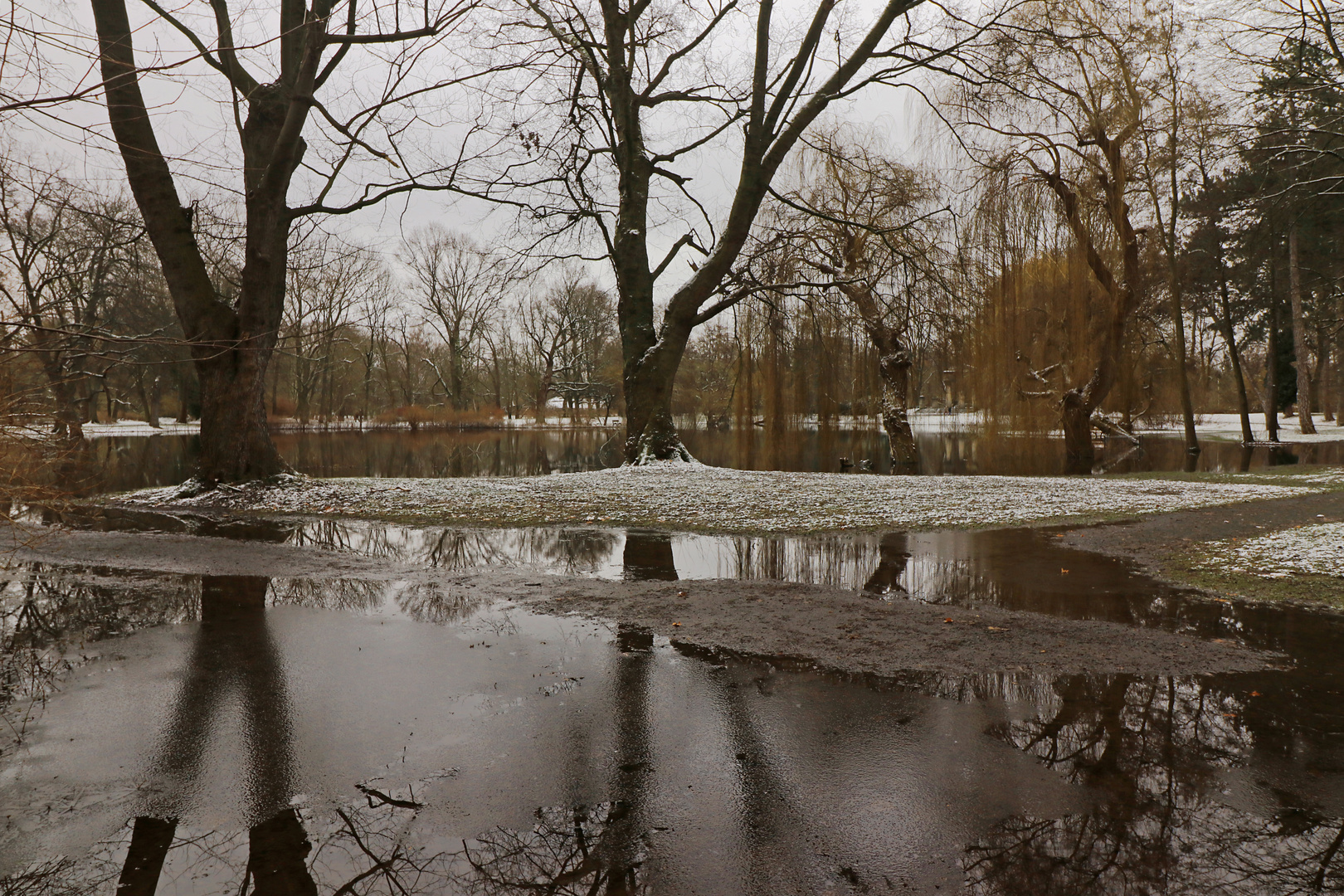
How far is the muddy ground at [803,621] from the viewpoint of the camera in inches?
182

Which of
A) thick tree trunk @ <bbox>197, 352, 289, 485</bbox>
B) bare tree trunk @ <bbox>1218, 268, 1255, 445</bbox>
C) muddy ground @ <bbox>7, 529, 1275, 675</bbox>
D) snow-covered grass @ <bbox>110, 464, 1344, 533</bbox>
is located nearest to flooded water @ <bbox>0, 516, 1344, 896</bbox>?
muddy ground @ <bbox>7, 529, 1275, 675</bbox>

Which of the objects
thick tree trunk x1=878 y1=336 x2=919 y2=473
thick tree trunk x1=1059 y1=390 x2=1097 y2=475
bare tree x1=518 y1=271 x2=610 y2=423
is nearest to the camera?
thick tree trunk x1=878 y1=336 x2=919 y2=473

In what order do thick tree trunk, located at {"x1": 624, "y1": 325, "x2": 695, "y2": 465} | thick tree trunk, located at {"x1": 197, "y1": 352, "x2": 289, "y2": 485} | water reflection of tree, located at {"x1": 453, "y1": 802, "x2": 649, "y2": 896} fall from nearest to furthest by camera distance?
water reflection of tree, located at {"x1": 453, "y1": 802, "x2": 649, "y2": 896}, thick tree trunk, located at {"x1": 197, "y1": 352, "x2": 289, "y2": 485}, thick tree trunk, located at {"x1": 624, "y1": 325, "x2": 695, "y2": 465}

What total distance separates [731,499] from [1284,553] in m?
6.70

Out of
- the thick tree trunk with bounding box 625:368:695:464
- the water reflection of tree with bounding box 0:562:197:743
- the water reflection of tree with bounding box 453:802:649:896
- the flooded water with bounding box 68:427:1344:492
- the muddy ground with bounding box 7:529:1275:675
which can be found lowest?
the water reflection of tree with bounding box 453:802:649:896

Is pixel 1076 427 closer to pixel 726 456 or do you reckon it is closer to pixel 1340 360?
pixel 726 456

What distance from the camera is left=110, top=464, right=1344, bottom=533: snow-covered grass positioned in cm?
1025

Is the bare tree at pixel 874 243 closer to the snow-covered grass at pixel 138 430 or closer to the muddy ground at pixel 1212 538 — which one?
the muddy ground at pixel 1212 538

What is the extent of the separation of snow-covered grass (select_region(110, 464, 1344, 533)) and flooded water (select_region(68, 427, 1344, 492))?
4065 millimetres

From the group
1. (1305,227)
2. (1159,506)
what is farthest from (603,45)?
(1305,227)

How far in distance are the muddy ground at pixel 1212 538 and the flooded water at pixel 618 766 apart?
3.19 ft

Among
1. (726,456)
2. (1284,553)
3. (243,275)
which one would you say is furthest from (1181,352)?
(243,275)

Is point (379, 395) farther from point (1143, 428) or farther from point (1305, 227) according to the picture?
point (1305, 227)

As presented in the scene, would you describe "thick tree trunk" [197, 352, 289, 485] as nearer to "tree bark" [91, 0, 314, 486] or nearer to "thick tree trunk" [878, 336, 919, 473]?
"tree bark" [91, 0, 314, 486]
